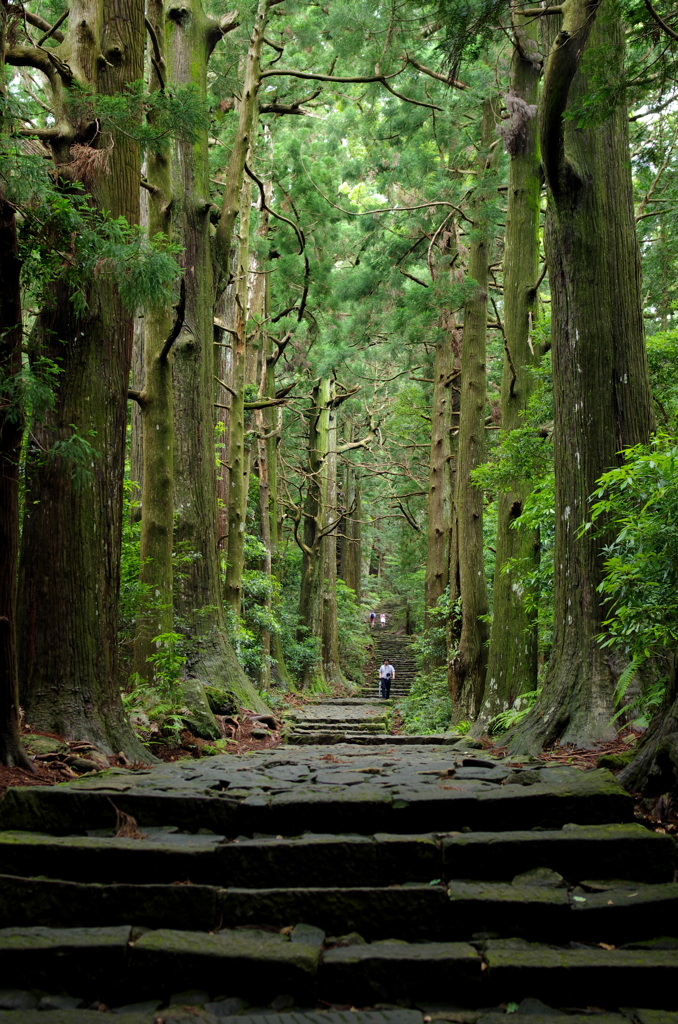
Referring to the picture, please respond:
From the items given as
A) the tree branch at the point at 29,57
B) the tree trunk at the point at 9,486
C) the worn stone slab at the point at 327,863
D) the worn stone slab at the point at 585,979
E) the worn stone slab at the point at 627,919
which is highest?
the tree branch at the point at 29,57

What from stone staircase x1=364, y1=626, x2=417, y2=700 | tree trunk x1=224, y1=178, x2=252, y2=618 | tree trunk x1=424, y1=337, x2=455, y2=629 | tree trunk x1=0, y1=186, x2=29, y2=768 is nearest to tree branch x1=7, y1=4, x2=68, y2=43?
tree trunk x1=0, y1=186, x2=29, y2=768

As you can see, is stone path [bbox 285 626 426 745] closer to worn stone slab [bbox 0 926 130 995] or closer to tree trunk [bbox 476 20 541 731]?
tree trunk [bbox 476 20 541 731]

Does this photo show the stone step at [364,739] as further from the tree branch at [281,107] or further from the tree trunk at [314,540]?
the tree trunk at [314,540]

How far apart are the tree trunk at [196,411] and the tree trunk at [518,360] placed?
318 centimetres

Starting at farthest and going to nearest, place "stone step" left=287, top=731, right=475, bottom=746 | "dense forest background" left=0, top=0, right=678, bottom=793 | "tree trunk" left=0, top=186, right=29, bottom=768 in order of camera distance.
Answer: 1. "stone step" left=287, top=731, right=475, bottom=746
2. "dense forest background" left=0, top=0, right=678, bottom=793
3. "tree trunk" left=0, top=186, right=29, bottom=768

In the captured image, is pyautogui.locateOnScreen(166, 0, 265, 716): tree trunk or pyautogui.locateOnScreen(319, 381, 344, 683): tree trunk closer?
pyautogui.locateOnScreen(166, 0, 265, 716): tree trunk

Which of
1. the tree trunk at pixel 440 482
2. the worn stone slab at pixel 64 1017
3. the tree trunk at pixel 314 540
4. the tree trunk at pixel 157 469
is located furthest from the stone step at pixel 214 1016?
the tree trunk at pixel 314 540

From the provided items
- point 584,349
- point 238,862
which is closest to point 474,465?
point 584,349

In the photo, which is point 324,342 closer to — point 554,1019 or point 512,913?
point 512,913

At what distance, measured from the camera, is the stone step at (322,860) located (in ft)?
11.0

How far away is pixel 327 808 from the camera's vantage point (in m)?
3.84

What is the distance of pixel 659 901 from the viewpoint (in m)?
3.02

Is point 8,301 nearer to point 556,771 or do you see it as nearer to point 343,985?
point 343,985

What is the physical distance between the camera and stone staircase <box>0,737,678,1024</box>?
271 cm
